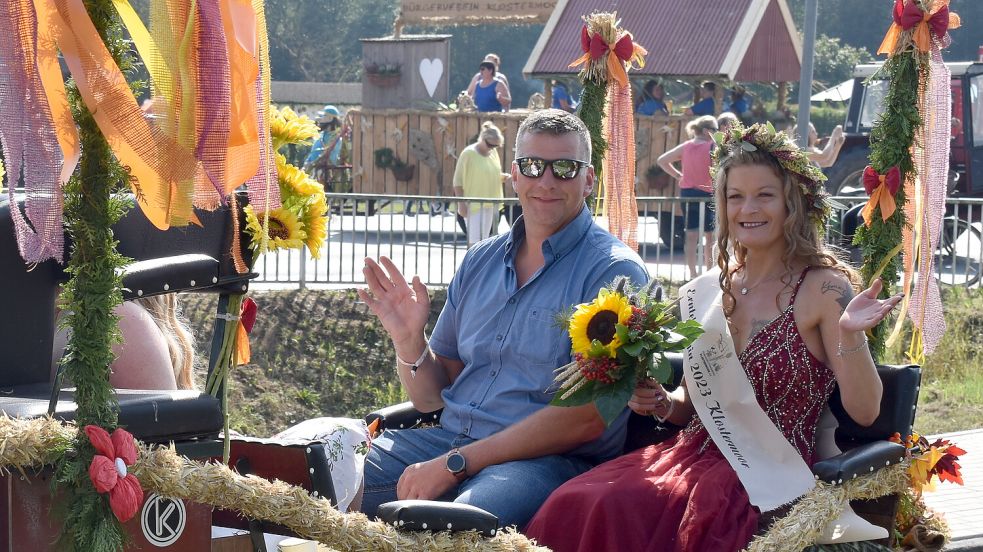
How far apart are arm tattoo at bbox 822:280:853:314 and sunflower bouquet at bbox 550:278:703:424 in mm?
563

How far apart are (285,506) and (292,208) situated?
30.1 inches

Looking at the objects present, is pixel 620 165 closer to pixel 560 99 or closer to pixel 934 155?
pixel 934 155

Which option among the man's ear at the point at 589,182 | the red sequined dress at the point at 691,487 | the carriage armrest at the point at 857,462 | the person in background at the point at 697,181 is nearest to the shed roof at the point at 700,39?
the person in background at the point at 697,181

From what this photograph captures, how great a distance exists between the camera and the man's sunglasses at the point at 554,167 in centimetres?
353

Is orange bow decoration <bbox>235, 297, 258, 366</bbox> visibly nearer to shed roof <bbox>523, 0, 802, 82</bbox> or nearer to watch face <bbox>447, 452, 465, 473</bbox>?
watch face <bbox>447, 452, 465, 473</bbox>

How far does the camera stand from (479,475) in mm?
3283

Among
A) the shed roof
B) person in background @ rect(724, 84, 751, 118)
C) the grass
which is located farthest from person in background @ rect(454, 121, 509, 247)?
person in background @ rect(724, 84, 751, 118)

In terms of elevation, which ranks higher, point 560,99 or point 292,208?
point 560,99

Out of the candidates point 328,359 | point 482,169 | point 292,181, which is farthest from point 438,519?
point 482,169

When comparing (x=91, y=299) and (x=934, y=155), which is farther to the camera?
(x=934, y=155)

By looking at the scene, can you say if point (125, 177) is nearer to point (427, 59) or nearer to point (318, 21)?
point (427, 59)

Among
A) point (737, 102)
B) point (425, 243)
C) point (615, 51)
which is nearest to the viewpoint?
point (615, 51)

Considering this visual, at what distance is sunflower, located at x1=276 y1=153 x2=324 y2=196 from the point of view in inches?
114

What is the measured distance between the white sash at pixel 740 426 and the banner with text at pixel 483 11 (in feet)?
52.5
